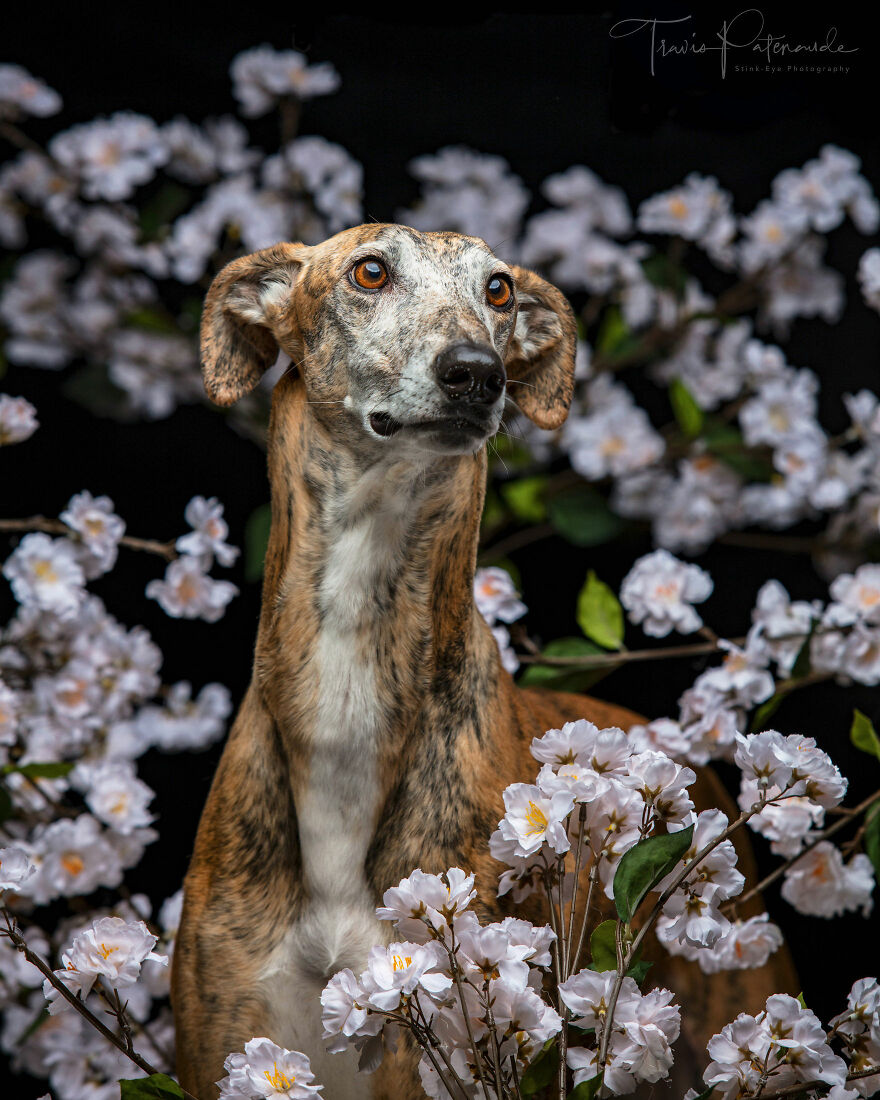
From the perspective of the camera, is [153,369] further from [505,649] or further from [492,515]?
[505,649]

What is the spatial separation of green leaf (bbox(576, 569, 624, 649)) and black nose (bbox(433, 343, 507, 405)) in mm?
849

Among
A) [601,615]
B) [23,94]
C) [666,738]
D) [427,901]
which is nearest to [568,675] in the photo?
[601,615]

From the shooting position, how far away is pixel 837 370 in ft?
10.2

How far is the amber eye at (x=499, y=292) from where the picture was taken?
181cm

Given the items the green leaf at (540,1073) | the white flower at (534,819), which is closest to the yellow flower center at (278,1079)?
the green leaf at (540,1073)

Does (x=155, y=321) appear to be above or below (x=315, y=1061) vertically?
above

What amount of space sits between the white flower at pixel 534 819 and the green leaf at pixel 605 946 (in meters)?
0.10

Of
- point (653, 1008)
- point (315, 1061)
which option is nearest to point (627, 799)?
point (653, 1008)

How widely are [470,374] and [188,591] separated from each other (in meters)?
1.03

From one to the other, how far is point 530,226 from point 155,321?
93cm

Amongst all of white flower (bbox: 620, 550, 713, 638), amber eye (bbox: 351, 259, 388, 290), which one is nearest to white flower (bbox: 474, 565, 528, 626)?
white flower (bbox: 620, 550, 713, 638)

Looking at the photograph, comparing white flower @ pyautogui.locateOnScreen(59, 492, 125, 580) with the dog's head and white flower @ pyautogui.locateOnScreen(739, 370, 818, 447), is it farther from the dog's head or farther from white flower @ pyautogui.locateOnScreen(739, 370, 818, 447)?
white flower @ pyautogui.locateOnScreen(739, 370, 818, 447)

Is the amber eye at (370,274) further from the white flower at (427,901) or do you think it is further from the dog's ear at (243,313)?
the white flower at (427,901)

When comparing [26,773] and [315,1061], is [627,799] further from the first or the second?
[26,773]
